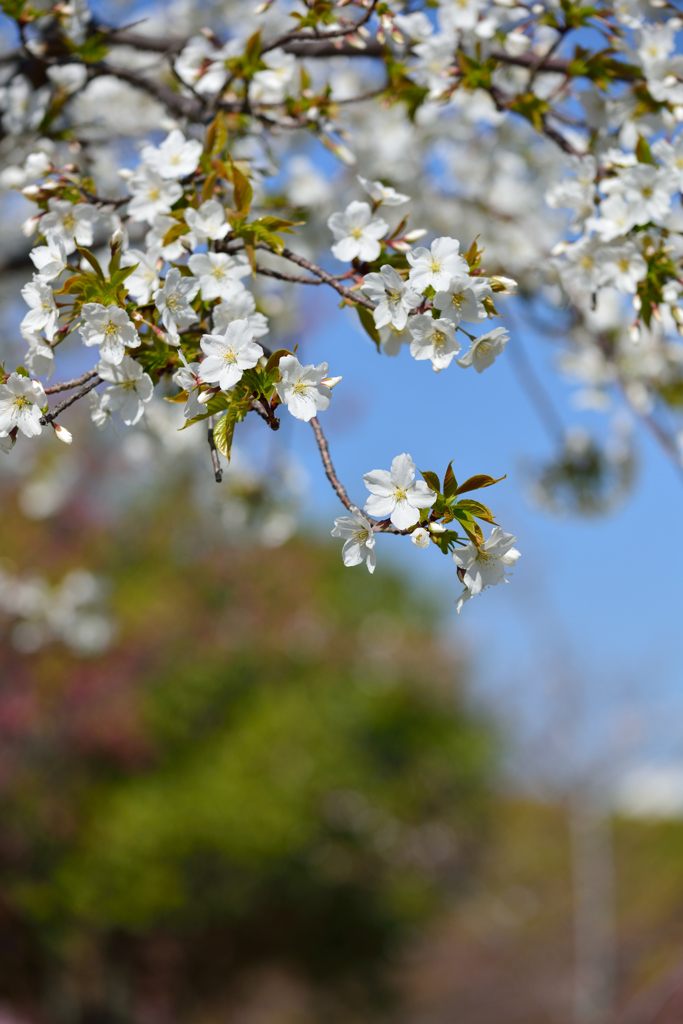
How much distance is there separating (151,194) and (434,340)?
0.57 metres

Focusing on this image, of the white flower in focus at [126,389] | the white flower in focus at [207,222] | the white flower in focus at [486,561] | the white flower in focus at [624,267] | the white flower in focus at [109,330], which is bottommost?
the white flower in focus at [486,561]

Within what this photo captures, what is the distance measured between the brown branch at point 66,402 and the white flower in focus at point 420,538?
480mm

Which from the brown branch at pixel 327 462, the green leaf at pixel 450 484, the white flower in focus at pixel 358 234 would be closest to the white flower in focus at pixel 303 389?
the brown branch at pixel 327 462

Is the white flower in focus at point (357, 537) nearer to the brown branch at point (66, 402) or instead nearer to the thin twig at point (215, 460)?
the thin twig at point (215, 460)

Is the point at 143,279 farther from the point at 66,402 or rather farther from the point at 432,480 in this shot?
the point at 432,480

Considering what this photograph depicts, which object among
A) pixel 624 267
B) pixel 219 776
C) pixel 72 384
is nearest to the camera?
pixel 72 384

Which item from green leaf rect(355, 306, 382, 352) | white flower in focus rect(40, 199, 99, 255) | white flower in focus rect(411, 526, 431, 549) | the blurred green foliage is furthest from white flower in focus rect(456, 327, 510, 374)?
the blurred green foliage

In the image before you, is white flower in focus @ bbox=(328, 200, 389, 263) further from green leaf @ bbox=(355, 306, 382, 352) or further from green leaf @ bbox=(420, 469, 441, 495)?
green leaf @ bbox=(420, 469, 441, 495)

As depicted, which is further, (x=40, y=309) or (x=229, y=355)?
(x=40, y=309)

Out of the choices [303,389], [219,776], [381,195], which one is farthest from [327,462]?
[219,776]

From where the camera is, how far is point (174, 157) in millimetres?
1340

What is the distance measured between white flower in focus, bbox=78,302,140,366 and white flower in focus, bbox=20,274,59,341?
5cm

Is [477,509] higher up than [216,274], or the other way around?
[216,274]

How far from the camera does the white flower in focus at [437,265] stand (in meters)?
1.06
